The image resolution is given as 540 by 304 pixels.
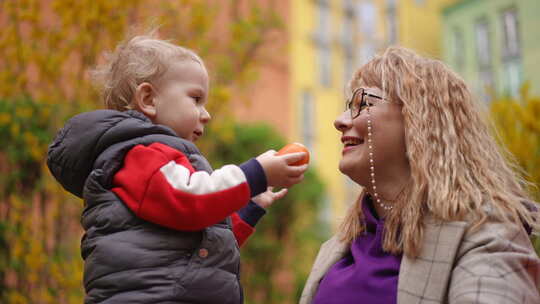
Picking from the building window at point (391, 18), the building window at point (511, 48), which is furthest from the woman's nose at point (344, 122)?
the building window at point (391, 18)

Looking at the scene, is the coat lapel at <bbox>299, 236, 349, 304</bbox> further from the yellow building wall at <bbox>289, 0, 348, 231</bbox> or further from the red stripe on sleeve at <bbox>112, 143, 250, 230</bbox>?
the yellow building wall at <bbox>289, 0, 348, 231</bbox>

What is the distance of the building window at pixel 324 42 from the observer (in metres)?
18.4

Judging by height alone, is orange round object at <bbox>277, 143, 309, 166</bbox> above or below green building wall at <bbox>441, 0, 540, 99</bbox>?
below

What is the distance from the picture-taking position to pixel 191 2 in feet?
18.6

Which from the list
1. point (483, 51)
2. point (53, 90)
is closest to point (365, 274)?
point (53, 90)

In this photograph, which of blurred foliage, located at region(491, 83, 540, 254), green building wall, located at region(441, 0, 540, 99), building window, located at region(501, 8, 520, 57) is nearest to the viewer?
blurred foliage, located at region(491, 83, 540, 254)

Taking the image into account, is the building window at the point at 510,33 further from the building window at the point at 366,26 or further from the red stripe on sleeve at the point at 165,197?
the red stripe on sleeve at the point at 165,197

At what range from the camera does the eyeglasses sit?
2.02m

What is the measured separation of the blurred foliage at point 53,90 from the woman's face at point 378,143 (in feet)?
9.81

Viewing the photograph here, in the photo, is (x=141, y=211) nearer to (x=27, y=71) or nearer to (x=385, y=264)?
(x=385, y=264)

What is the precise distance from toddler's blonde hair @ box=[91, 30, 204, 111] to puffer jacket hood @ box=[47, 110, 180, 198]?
142mm

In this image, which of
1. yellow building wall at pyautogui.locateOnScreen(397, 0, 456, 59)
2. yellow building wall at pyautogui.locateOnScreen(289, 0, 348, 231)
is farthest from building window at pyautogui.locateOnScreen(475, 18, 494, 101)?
yellow building wall at pyautogui.locateOnScreen(289, 0, 348, 231)

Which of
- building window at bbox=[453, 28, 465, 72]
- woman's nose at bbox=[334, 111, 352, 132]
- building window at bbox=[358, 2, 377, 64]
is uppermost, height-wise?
building window at bbox=[358, 2, 377, 64]

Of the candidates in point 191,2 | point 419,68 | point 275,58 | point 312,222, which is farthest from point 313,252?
point 419,68
